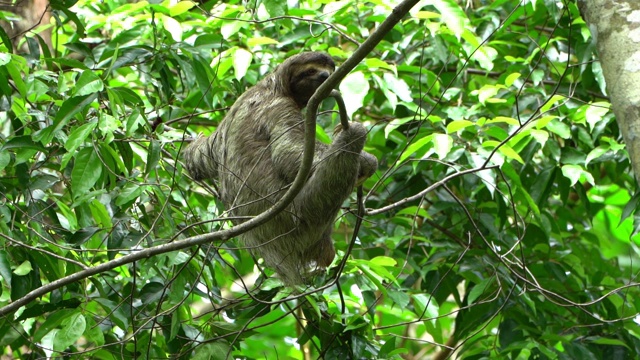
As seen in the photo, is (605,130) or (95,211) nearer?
(95,211)

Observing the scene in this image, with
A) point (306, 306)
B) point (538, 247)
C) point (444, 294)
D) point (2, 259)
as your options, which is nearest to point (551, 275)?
point (538, 247)

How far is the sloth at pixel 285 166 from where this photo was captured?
16.8ft

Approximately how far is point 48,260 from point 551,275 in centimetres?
480

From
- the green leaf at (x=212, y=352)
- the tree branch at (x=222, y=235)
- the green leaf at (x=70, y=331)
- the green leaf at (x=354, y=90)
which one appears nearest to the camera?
the tree branch at (x=222, y=235)

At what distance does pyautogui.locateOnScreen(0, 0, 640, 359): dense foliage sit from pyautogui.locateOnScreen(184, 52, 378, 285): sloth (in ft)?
0.66

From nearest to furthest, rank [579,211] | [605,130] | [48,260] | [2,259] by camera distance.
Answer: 1. [2,259]
2. [48,260]
3. [605,130]
4. [579,211]

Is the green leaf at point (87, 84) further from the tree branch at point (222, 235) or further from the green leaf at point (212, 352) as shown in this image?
the green leaf at point (212, 352)

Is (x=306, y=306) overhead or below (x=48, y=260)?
below

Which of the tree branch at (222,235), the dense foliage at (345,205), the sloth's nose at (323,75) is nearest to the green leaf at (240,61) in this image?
the dense foliage at (345,205)

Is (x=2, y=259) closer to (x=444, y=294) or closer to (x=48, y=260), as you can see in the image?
(x=48, y=260)

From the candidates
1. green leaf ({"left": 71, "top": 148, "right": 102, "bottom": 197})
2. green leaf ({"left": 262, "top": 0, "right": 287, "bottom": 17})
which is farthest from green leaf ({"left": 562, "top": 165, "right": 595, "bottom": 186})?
green leaf ({"left": 71, "top": 148, "right": 102, "bottom": 197})

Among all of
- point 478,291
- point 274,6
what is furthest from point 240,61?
point 478,291

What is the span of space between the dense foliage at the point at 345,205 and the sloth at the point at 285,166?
8.0 inches

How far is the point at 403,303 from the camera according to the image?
590cm
